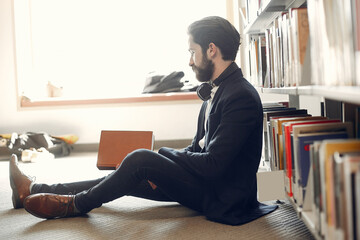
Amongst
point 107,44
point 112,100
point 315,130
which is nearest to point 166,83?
point 112,100

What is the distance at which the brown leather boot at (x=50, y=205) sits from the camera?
183 centimetres

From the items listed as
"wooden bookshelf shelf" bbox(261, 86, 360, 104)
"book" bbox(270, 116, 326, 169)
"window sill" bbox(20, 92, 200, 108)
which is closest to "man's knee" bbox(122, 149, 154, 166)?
"book" bbox(270, 116, 326, 169)

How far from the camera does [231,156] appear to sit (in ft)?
5.53

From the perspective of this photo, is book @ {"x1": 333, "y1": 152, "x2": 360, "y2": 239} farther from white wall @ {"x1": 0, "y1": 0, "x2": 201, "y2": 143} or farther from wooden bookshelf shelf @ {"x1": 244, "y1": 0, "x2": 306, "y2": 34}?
white wall @ {"x1": 0, "y1": 0, "x2": 201, "y2": 143}

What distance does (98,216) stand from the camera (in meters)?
1.95

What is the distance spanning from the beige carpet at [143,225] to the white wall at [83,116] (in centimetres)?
216

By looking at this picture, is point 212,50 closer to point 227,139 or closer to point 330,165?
point 227,139

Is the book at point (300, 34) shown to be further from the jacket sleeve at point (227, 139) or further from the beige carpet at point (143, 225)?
the beige carpet at point (143, 225)

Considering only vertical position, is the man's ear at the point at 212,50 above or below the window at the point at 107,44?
below

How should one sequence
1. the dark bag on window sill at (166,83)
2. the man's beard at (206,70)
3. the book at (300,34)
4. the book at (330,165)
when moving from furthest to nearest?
the dark bag on window sill at (166,83) < the man's beard at (206,70) < the book at (300,34) < the book at (330,165)

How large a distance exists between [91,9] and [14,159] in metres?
3.02

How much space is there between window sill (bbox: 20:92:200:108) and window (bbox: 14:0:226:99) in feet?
1.21

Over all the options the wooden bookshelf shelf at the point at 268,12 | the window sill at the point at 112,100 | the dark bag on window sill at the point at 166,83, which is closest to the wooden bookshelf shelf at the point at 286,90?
the wooden bookshelf shelf at the point at 268,12

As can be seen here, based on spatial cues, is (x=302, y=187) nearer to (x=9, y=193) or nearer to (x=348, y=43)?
(x=348, y=43)
